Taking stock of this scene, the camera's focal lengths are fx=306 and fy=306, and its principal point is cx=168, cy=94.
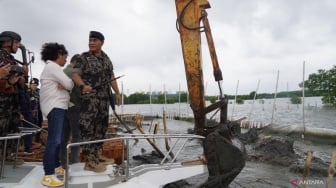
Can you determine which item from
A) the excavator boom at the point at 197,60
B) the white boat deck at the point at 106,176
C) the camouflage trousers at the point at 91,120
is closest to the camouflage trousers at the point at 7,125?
the white boat deck at the point at 106,176

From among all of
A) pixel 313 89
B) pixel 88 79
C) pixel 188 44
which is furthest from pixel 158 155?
pixel 313 89

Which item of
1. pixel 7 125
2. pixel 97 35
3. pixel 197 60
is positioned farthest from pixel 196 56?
pixel 7 125

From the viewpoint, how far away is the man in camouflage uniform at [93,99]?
443cm

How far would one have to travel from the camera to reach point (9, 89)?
178 inches

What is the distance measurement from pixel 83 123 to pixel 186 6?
2880 mm

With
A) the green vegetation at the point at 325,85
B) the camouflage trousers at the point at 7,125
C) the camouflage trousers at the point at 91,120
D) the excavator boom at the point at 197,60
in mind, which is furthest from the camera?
the green vegetation at the point at 325,85

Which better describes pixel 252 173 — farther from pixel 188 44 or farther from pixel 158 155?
pixel 188 44

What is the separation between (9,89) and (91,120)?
4.32ft

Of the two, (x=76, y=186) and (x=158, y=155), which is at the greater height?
(x=76, y=186)

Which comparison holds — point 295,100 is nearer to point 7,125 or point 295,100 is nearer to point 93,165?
point 93,165

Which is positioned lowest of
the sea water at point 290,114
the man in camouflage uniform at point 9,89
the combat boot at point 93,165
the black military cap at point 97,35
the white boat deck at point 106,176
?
the sea water at point 290,114

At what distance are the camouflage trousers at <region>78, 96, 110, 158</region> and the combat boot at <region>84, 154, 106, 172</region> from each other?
0.07m

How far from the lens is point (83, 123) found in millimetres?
4402

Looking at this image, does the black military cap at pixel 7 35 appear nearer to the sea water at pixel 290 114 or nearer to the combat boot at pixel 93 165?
the combat boot at pixel 93 165
